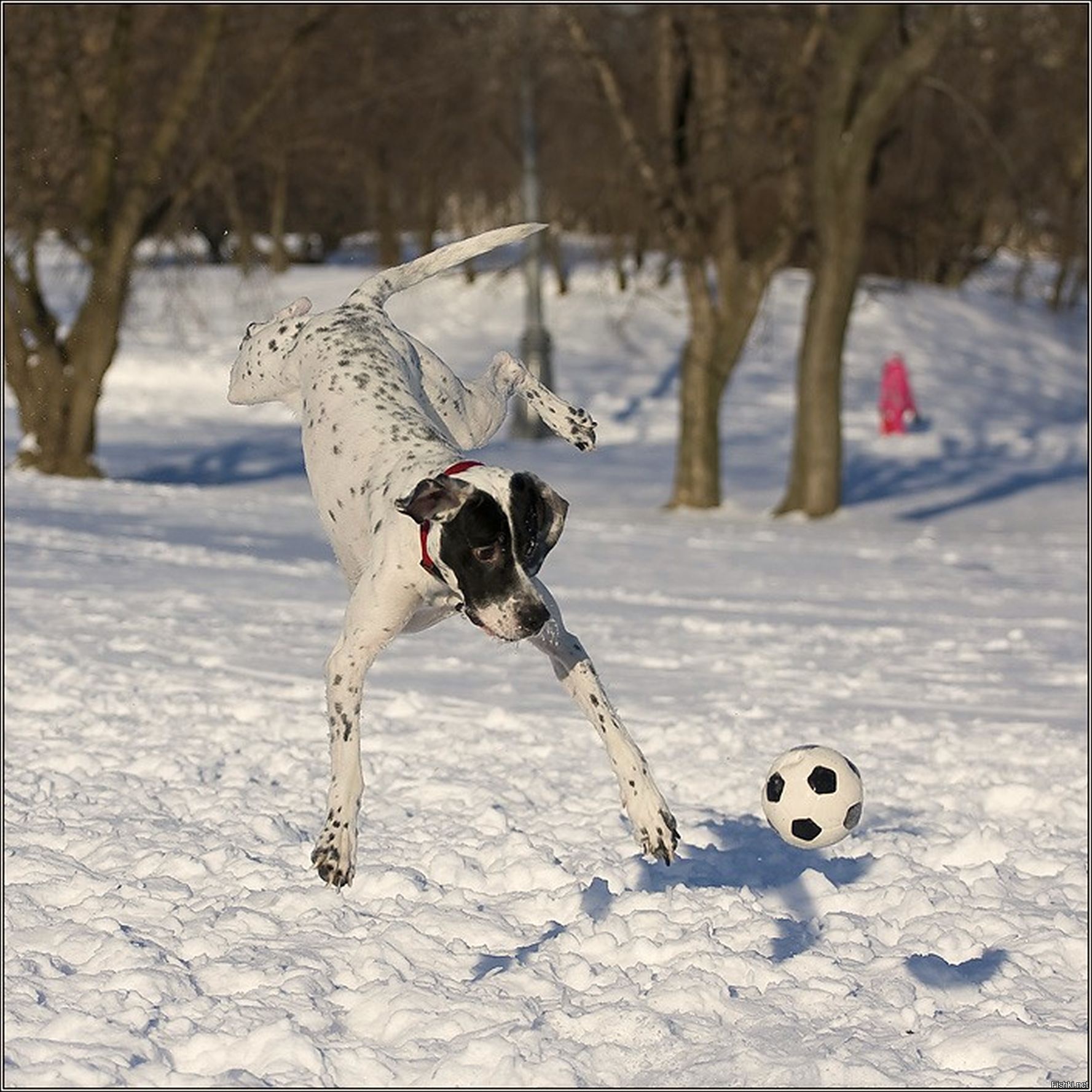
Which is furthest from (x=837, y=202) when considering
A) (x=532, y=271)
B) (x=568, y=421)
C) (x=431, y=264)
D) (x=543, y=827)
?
(x=568, y=421)

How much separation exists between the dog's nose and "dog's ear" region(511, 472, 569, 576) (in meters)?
0.10

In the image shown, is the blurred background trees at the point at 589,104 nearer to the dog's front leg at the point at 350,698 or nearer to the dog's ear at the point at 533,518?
the dog's front leg at the point at 350,698

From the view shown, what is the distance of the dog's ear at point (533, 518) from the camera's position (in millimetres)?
4691


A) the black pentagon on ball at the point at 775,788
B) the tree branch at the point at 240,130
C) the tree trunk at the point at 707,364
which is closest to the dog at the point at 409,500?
the black pentagon on ball at the point at 775,788

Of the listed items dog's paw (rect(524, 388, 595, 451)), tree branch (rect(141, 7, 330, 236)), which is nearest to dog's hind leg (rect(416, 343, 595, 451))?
dog's paw (rect(524, 388, 595, 451))

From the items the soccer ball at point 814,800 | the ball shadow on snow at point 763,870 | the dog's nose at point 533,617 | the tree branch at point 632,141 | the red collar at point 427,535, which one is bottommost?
the ball shadow on snow at point 763,870

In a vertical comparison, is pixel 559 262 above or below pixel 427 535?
above

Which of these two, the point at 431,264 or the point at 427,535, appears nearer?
the point at 427,535

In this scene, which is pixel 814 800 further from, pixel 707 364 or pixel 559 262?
pixel 559 262

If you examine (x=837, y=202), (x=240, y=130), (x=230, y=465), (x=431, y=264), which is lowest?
(x=230, y=465)

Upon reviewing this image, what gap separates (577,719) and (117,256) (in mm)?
12219

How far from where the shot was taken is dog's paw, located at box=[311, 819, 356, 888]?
511cm

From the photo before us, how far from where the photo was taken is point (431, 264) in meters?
6.73

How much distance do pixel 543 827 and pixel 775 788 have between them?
1283 millimetres
